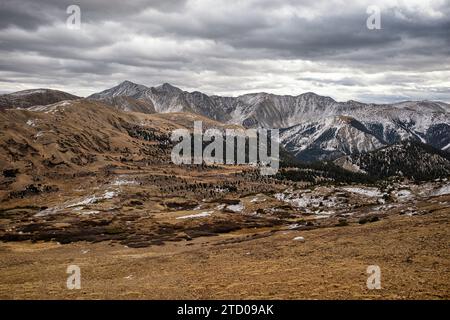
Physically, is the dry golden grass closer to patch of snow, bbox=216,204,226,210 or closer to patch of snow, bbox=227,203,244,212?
patch of snow, bbox=227,203,244,212

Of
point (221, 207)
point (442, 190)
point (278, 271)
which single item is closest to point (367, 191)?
point (442, 190)

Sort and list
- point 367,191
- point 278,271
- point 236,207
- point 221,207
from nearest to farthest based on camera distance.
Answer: point 278,271 < point 236,207 < point 221,207 < point 367,191

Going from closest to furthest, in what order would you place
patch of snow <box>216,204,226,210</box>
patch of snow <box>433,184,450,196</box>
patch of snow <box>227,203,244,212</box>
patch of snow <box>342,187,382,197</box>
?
1. patch of snow <box>433,184,450,196</box>
2. patch of snow <box>227,203,244,212</box>
3. patch of snow <box>216,204,226,210</box>
4. patch of snow <box>342,187,382,197</box>

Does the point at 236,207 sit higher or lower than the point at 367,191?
lower

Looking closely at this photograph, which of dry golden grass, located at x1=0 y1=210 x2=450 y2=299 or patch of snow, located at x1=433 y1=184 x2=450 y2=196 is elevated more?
dry golden grass, located at x1=0 y1=210 x2=450 y2=299

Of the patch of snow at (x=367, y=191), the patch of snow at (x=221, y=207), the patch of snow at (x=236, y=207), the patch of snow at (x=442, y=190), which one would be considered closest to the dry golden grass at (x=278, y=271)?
the patch of snow at (x=236, y=207)

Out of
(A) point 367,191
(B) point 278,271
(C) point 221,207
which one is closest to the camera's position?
(B) point 278,271

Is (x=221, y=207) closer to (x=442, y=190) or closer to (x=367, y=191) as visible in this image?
(x=367, y=191)

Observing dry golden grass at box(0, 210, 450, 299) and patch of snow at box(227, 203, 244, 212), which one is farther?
patch of snow at box(227, 203, 244, 212)

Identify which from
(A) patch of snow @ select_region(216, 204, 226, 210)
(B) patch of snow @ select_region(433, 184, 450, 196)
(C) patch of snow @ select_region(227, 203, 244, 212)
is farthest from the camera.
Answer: (A) patch of snow @ select_region(216, 204, 226, 210)

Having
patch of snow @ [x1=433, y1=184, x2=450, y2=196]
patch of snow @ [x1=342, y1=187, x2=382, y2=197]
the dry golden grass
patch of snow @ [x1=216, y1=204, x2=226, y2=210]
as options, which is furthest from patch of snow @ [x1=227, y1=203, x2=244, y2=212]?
the dry golden grass

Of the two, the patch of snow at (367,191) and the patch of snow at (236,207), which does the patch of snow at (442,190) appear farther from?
the patch of snow at (236,207)
